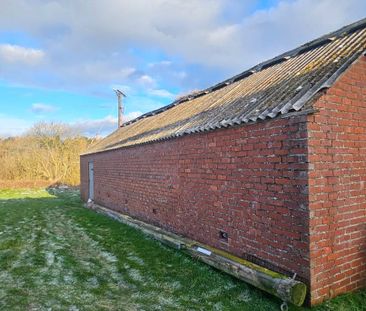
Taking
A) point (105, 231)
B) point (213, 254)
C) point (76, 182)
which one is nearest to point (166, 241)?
point (213, 254)

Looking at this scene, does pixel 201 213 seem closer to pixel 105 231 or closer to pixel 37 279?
pixel 37 279

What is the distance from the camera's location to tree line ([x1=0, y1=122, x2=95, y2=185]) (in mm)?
33375

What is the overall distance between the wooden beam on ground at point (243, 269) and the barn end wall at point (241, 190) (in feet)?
0.56

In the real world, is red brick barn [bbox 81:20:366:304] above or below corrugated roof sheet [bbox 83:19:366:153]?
below

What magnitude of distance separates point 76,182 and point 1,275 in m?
27.2

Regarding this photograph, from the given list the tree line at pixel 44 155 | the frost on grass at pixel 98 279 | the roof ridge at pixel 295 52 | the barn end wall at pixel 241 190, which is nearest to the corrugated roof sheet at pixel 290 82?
the roof ridge at pixel 295 52

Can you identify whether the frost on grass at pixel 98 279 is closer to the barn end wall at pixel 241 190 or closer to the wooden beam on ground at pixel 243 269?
the wooden beam on ground at pixel 243 269

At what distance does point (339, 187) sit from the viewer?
15.6 feet

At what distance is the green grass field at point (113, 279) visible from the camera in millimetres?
4781

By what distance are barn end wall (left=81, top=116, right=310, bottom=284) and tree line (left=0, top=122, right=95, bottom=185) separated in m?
25.9

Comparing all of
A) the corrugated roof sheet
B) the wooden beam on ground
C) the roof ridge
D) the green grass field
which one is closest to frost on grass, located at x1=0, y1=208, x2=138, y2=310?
the green grass field

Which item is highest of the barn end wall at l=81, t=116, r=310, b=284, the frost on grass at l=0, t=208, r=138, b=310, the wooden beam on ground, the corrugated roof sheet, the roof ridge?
the roof ridge

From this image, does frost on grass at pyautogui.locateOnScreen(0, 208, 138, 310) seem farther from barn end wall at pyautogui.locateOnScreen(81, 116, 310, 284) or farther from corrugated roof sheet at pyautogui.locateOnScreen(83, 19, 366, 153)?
corrugated roof sheet at pyautogui.locateOnScreen(83, 19, 366, 153)

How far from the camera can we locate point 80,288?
18.0ft
